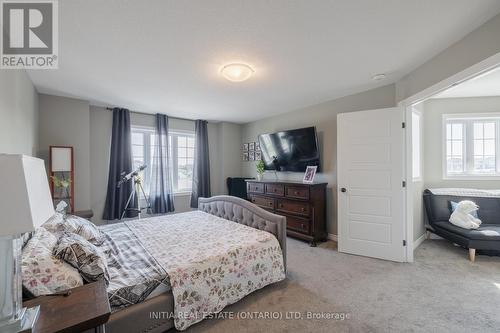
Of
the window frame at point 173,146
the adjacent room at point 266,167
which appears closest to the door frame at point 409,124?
the adjacent room at point 266,167

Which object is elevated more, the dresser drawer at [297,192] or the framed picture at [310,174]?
the framed picture at [310,174]

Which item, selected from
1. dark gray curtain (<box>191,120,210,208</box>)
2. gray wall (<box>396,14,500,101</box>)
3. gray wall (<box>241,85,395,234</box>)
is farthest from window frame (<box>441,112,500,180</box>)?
dark gray curtain (<box>191,120,210,208</box>)

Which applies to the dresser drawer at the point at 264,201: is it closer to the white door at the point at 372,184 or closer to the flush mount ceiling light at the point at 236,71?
the white door at the point at 372,184

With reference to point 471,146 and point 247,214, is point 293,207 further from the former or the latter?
point 471,146

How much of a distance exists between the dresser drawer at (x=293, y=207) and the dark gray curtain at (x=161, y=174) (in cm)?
237

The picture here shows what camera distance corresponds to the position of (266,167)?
4797 mm

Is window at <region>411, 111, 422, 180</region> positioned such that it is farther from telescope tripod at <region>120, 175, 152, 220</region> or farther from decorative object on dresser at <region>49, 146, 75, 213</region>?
decorative object on dresser at <region>49, 146, 75, 213</region>

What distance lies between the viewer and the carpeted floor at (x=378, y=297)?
177 centimetres

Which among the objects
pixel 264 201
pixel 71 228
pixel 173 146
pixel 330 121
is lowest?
Result: pixel 264 201

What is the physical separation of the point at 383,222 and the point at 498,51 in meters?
2.16

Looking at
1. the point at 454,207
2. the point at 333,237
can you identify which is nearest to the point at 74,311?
the point at 333,237

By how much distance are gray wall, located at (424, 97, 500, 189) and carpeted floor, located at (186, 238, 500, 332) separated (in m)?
1.28

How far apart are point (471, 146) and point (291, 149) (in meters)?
3.16

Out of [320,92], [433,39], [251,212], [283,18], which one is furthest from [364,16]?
[251,212]
